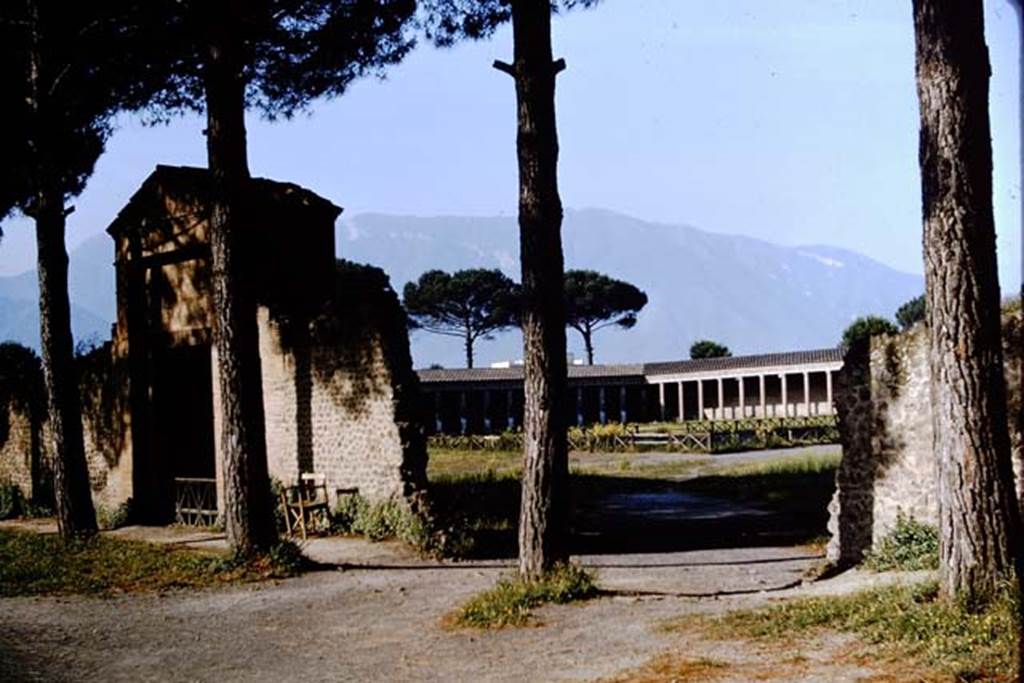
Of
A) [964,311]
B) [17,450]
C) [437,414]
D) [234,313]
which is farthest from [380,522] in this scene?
[437,414]

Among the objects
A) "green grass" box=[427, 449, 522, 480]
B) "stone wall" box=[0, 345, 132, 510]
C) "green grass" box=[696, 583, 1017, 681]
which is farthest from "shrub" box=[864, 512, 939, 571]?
"green grass" box=[427, 449, 522, 480]

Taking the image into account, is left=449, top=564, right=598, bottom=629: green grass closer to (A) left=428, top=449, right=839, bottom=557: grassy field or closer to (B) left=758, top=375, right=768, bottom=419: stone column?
(A) left=428, top=449, right=839, bottom=557: grassy field

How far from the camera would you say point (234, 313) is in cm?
1228

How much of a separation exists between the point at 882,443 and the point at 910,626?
3.66m

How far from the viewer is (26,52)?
16484 millimetres

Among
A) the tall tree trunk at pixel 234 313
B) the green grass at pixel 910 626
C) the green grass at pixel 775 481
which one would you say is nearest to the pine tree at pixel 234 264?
the tall tree trunk at pixel 234 313

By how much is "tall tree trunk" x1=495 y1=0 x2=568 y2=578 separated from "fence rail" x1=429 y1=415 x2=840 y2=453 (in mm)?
25218

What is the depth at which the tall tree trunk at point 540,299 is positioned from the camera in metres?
9.53

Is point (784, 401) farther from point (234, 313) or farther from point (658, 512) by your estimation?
point (234, 313)

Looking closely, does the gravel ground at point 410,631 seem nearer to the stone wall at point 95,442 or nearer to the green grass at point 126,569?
the green grass at point 126,569

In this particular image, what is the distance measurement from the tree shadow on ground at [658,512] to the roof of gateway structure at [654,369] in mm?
26783

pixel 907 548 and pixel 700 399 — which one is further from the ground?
pixel 700 399

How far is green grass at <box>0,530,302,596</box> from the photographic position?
11531 mm

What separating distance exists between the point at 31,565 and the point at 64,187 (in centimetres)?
660
